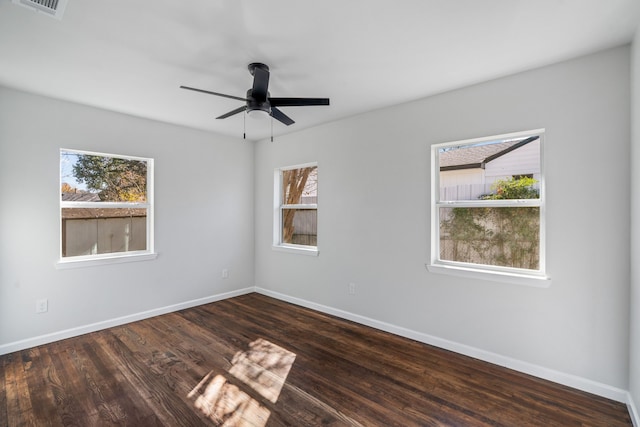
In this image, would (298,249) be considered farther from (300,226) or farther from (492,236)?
(492,236)

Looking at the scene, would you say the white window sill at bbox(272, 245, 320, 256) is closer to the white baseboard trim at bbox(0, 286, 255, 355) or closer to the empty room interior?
the empty room interior

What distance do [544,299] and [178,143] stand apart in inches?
175

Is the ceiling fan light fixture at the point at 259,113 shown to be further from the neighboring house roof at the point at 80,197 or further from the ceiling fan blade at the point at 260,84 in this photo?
the neighboring house roof at the point at 80,197

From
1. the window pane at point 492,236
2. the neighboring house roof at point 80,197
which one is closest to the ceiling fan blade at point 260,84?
the window pane at point 492,236

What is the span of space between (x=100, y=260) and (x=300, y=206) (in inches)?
99.7

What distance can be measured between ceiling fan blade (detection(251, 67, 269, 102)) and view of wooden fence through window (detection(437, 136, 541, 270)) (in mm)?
1880

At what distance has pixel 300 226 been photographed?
4.49 m

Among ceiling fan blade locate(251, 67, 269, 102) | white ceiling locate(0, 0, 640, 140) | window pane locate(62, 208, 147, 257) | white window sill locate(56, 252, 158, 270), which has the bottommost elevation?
white window sill locate(56, 252, 158, 270)

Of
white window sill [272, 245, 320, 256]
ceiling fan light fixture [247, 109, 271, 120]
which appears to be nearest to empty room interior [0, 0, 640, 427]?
ceiling fan light fixture [247, 109, 271, 120]

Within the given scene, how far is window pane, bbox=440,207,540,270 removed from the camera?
2553 mm

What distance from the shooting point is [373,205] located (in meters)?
3.46

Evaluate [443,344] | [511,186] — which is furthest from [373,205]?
[443,344]

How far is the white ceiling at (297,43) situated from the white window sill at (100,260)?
1732 mm

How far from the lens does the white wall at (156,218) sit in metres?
2.88
